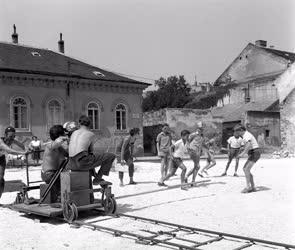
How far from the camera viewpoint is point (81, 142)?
24.4 feet

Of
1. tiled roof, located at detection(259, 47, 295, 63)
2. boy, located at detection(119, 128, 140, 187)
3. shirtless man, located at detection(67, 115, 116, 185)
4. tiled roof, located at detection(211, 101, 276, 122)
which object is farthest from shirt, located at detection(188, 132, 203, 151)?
tiled roof, located at detection(259, 47, 295, 63)

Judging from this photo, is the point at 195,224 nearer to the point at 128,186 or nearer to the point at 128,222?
the point at 128,222

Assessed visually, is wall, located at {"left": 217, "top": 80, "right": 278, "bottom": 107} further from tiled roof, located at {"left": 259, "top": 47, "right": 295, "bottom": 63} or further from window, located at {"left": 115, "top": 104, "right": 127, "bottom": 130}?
window, located at {"left": 115, "top": 104, "right": 127, "bottom": 130}

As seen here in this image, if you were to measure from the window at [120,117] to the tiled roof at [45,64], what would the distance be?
1.82m

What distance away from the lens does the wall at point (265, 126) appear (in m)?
35.3

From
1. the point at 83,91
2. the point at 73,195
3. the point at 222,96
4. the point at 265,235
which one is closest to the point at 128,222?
the point at 73,195

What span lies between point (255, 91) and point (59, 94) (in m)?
25.2

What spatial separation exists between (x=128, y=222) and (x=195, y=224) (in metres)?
1.12

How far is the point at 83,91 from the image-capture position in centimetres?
2730

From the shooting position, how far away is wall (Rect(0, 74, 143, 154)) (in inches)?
962

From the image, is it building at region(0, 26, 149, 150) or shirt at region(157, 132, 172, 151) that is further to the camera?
building at region(0, 26, 149, 150)

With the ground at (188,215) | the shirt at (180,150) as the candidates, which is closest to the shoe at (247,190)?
the ground at (188,215)

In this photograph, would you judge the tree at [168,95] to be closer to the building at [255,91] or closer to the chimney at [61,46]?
the building at [255,91]

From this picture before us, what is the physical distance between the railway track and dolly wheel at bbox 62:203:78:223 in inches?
4.4
